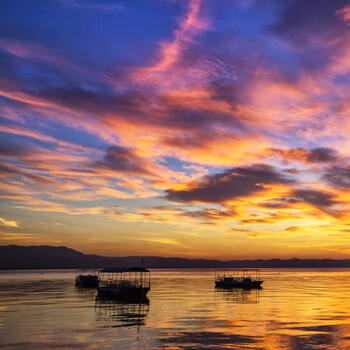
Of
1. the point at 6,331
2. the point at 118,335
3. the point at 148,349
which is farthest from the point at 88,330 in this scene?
the point at 148,349

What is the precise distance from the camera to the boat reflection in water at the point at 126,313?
50.5 metres

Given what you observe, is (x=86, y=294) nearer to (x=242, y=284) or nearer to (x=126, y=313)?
(x=126, y=313)

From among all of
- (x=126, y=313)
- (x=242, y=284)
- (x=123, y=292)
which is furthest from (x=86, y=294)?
(x=242, y=284)

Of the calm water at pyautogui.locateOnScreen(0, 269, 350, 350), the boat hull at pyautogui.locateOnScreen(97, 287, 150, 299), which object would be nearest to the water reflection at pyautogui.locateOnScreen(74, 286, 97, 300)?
the boat hull at pyautogui.locateOnScreen(97, 287, 150, 299)

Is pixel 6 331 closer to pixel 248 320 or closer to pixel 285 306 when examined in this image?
pixel 248 320

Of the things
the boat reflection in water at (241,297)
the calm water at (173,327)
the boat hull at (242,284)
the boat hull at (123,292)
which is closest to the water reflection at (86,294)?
the boat hull at (123,292)

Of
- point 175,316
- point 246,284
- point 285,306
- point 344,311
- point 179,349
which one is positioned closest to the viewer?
point 179,349

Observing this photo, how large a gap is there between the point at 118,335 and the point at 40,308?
29130 millimetres

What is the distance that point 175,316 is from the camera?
186 ft

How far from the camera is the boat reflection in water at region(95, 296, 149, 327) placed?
166 ft

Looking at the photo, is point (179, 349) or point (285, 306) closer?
point (179, 349)

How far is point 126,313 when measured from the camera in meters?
59.9

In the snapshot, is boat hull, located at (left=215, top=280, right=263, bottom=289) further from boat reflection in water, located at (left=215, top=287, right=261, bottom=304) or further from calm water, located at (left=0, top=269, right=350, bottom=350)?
calm water, located at (left=0, top=269, right=350, bottom=350)

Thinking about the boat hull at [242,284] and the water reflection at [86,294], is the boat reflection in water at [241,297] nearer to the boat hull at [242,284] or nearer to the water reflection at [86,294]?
the boat hull at [242,284]
